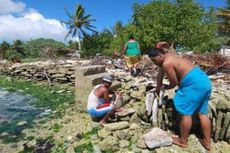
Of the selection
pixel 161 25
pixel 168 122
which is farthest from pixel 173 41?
pixel 168 122

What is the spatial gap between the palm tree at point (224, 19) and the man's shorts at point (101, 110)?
1077 inches

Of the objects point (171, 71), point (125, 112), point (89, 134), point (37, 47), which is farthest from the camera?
point (37, 47)

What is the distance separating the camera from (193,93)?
5090 mm

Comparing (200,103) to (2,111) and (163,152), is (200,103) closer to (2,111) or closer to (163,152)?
(163,152)

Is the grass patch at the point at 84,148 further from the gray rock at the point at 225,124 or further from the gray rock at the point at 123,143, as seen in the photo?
the gray rock at the point at 225,124

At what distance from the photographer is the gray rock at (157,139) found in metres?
5.37

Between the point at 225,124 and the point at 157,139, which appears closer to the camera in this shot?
the point at 157,139

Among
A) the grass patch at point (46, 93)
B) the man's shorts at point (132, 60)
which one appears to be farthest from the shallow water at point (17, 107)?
the man's shorts at point (132, 60)

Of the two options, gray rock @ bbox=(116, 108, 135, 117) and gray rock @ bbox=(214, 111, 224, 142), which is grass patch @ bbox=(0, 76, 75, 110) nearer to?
gray rock @ bbox=(116, 108, 135, 117)

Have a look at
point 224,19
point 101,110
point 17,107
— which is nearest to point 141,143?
point 101,110

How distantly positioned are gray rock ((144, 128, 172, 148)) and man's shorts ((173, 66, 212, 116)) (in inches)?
23.4

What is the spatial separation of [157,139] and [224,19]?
31.1 metres

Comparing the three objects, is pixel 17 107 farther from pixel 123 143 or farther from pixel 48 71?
pixel 48 71

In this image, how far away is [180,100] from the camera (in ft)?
17.3
